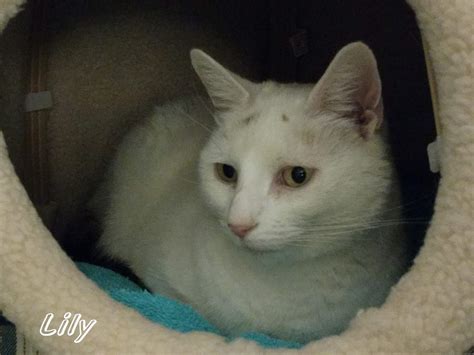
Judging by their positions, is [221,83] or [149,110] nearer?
[221,83]

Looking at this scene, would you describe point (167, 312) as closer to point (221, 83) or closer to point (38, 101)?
point (221, 83)

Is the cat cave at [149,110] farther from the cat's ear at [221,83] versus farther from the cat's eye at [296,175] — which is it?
the cat's ear at [221,83]

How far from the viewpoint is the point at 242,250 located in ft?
A: 4.01

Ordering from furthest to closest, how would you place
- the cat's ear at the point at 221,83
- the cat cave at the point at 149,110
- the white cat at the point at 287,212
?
the cat's ear at the point at 221,83, the white cat at the point at 287,212, the cat cave at the point at 149,110

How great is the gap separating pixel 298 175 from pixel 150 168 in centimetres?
63

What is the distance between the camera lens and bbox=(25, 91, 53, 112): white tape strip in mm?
1565

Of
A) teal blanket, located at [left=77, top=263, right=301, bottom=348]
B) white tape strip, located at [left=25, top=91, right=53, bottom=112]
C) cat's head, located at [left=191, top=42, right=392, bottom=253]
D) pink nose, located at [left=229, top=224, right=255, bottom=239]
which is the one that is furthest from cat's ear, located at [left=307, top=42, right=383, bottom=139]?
white tape strip, located at [left=25, top=91, right=53, bottom=112]

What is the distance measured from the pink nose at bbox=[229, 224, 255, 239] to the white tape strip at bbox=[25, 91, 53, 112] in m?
0.78

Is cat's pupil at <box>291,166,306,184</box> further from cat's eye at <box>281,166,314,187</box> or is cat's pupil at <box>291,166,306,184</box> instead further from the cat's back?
the cat's back

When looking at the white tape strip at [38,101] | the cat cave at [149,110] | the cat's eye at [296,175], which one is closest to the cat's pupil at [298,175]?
the cat's eye at [296,175]

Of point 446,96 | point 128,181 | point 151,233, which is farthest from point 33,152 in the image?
point 446,96

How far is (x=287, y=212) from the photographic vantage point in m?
1.03

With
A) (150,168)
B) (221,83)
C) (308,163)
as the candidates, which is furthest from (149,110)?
(308,163)

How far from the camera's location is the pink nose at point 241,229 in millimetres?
1022
